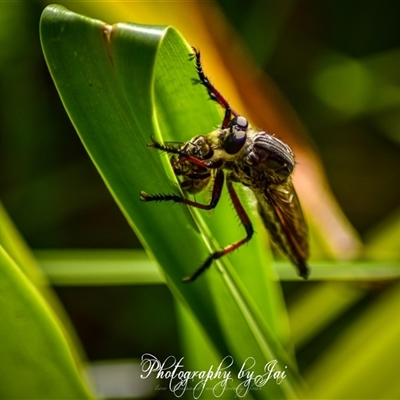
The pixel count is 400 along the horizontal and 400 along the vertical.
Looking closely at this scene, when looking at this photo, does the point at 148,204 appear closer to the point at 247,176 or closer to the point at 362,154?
the point at 247,176

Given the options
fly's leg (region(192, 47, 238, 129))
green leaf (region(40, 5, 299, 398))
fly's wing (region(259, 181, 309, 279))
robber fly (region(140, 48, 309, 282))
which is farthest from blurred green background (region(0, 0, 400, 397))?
green leaf (region(40, 5, 299, 398))

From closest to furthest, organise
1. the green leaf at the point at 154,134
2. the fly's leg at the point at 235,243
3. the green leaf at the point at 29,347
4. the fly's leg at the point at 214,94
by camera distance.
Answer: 1. the green leaf at the point at 154,134
2. the green leaf at the point at 29,347
3. the fly's leg at the point at 235,243
4. the fly's leg at the point at 214,94

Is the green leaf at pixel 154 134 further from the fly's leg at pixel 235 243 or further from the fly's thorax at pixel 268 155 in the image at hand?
the fly's thorax at pixel 268 155

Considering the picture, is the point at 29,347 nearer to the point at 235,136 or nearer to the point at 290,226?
the point at 235,136

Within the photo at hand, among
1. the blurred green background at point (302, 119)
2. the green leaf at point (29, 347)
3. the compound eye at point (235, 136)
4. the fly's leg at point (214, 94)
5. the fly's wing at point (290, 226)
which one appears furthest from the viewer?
the blurred green background at point (302, 119)

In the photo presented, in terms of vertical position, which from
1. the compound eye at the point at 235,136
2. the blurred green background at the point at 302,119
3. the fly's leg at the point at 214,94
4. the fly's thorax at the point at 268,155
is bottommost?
the blurred green background at the point at 302,119

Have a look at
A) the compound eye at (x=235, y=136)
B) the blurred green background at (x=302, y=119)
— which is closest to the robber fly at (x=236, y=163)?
the compound eye at (x=235, y=136)

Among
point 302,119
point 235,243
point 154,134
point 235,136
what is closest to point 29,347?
point 154,134
